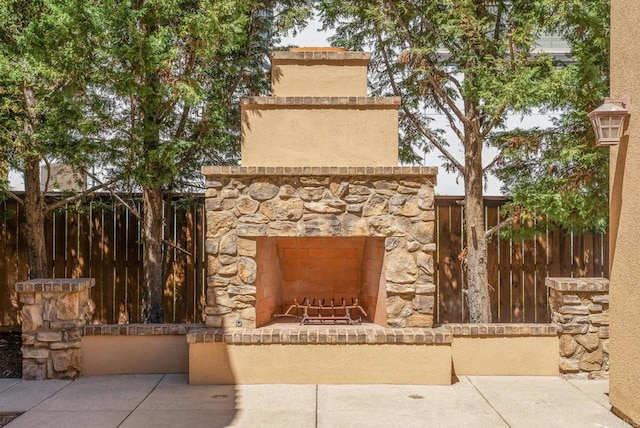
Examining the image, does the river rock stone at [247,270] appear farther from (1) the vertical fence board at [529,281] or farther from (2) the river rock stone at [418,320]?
(1) the vertical fence board at [529,281]

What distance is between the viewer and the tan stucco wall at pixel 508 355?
227 inches

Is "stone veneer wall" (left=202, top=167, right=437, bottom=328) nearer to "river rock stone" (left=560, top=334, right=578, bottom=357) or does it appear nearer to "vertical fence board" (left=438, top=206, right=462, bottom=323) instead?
"river rock stone" (left=560, top=334, right=578, bottom=357)

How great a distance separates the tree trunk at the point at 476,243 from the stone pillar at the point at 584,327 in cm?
127

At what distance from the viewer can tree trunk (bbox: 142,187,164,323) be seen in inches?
274

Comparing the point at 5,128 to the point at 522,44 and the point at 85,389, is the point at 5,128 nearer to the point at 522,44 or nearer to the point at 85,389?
the point at 85,389

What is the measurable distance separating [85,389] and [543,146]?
5.86 m

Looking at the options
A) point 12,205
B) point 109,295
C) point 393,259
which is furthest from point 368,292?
point 12,205

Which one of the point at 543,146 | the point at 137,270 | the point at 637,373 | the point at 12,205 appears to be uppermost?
the point at 543,146

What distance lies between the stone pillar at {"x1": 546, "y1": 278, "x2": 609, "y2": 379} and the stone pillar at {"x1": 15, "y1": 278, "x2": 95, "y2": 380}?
5242mm

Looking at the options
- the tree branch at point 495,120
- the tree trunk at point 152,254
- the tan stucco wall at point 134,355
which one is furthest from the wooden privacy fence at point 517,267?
the tree trunk at point 152,254

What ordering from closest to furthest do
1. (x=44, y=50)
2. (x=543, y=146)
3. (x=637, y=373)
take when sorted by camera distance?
(x=637, y=373), (x=44, y=50), (x=543, y=146)

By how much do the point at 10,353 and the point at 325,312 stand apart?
407 cm

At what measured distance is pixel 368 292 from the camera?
6340mm

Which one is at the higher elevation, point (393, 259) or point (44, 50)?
point (44, 50)
